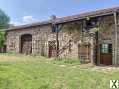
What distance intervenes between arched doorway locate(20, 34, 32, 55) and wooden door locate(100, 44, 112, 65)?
A: 1147cm

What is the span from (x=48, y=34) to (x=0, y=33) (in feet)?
37.0

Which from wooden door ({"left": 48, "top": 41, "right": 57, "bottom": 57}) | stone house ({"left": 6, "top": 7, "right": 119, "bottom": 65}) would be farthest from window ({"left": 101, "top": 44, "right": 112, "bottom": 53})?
wooden door ({"left": 48, "top": 41, "right": 57, "bottom": 57})

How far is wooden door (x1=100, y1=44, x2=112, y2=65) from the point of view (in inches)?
691

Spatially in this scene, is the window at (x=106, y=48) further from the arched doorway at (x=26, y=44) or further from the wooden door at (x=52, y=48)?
the arched doorway at (x=26, y=44)

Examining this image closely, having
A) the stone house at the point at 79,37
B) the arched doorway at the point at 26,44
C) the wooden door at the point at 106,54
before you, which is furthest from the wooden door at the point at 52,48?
the wooden door at the point at 106,54

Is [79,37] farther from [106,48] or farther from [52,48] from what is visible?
[52,48]

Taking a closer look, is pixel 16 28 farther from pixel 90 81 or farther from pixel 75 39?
pixel 90 81

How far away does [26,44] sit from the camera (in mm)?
28078

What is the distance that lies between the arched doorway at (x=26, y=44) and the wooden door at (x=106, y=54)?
11471mm

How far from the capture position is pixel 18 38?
97.5 ft

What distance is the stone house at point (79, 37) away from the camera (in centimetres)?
1736

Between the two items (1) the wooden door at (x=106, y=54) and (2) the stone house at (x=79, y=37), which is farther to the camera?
(1) the wooden door at (x=106, y=54)

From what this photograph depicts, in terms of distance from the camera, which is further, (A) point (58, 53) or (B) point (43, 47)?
(B) point (43, 47)

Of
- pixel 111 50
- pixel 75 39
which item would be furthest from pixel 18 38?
pixel 111 50
